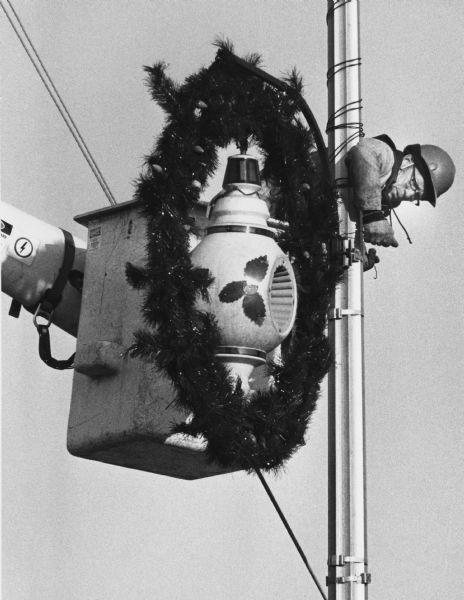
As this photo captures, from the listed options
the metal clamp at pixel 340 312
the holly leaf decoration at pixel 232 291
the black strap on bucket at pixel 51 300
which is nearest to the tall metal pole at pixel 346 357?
the metal clamp at pixel 340 312

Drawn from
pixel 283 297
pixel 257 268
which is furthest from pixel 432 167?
pixel 257 268

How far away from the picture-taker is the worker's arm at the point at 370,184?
931 cm

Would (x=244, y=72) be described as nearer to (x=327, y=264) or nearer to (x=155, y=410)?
(x=327, y=264)

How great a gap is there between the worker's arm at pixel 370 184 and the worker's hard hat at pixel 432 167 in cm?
41

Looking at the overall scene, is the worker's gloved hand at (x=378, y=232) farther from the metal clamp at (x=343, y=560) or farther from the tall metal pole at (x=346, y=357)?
the metal clamp at (x=343, y=560)

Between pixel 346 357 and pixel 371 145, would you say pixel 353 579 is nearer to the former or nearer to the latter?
pixel 346 357

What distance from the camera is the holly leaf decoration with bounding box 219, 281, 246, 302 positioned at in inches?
331

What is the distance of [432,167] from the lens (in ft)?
32.4

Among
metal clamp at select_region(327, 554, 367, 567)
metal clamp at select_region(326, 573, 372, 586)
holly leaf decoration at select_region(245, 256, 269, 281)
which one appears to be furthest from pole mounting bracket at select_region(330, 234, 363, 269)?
metal clamp at select_region(326, 573, 372, 586)

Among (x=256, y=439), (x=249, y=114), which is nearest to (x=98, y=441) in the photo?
(x=256, y=439)

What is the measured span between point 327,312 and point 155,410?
3.57ft

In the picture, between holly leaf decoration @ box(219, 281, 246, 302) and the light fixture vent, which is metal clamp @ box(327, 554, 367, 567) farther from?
holly leaf decoration @ box(219, 281, 246, 302)

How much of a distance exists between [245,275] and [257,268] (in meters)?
0.09

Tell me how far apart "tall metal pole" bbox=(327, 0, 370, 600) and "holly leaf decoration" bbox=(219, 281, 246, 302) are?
2.92 ft
